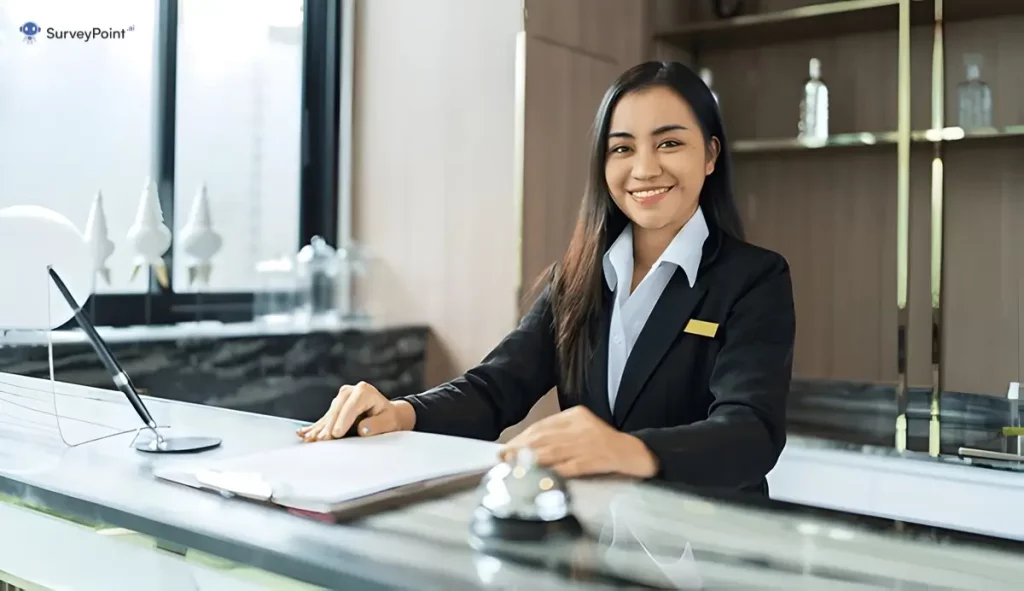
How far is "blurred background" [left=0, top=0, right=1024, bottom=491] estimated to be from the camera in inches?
96.7

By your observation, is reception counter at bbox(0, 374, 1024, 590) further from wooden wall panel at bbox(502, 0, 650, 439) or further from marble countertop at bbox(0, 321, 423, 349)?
wooden wall panel at bbox(502, 0, 650, 439)

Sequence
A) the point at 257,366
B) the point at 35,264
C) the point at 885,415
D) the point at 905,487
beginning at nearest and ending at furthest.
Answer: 1. the point at 35,264
2. the point at 905,487
3. the point at 257,366
4. the point at 885,415

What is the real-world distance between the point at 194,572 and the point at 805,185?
2.47 meters

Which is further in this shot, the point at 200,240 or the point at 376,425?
the point at 200,240

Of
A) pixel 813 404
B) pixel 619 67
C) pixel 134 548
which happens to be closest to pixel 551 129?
pixel 619 67

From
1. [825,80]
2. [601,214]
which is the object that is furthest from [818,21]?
[601,214]

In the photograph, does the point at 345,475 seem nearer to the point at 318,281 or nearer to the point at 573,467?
the point at 573,467

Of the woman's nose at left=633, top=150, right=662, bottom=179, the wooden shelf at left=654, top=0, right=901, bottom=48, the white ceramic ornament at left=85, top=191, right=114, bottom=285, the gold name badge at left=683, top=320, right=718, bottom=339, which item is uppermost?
the wooden shelf at left=654, top=0, right=901, bottom=48

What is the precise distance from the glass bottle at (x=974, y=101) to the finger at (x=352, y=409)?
203 centimetres

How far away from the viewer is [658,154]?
1.47 meters

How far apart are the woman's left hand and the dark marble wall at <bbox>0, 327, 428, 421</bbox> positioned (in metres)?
1.40

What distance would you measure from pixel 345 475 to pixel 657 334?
63 centimetres

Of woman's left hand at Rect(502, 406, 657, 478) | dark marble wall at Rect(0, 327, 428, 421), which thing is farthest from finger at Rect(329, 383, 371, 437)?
dark marble wall at Rect(0, 327, 428, 421)

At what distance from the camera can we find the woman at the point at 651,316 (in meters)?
1.30
